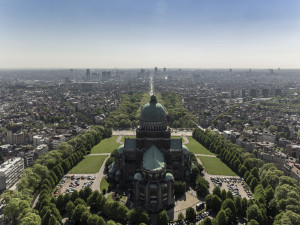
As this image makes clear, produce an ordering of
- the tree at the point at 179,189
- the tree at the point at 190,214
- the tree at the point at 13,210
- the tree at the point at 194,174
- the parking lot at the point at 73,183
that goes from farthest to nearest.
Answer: the tree at the point at 194,174
the parking lot at the point at 73,183
the tree at the point at 179,189
the tree at the point at 190,214
the tree at the point at 13,210

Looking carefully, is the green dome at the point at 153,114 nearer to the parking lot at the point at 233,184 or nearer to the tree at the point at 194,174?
the tree at the point at 194,174

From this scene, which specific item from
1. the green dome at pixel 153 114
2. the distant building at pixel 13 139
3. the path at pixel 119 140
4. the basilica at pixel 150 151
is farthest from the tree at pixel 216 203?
the distant building at pixel 13 139

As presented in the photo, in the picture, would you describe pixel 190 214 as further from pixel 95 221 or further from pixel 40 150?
pixel 40 150

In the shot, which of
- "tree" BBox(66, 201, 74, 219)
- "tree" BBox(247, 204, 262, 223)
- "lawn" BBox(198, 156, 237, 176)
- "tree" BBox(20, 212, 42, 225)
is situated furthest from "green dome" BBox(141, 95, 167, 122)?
"tree" BBox(20, 212, 42, 225)

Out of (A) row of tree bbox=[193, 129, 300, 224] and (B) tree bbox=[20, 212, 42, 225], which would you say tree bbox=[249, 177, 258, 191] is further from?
(B) tree bbox=[20, 212, 42, 225]

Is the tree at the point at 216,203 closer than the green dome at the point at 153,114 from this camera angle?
Yes

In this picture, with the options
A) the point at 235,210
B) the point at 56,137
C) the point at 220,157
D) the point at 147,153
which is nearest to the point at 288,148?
the point at 220,157

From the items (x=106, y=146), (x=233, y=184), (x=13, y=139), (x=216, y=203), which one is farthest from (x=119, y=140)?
(x=216, y=203)

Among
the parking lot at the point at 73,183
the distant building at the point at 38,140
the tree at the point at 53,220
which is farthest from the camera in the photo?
the distant building at the point at 38,140
